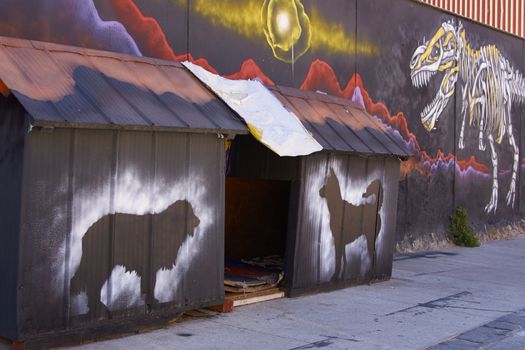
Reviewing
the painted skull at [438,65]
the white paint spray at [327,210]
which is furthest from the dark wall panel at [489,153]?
the white paint spray at [327,210]

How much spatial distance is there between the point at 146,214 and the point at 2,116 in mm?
1612

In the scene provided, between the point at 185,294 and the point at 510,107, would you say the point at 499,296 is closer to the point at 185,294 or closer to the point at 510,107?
the point at 185,294

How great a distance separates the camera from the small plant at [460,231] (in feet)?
52.3

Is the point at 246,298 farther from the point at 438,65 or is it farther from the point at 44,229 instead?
the point at 438,65

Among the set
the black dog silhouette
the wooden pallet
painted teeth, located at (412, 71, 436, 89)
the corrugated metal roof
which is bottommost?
the wooden pallet

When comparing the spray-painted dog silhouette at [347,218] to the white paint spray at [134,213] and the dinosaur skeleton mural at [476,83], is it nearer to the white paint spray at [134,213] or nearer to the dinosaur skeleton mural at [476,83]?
the white paint spray at [134,213]

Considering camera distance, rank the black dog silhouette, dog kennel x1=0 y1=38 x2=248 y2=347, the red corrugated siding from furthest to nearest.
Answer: the red corrugated siding
the black dog silhouette
dog kennel x1=0 y1=38 x2=248 y2=347

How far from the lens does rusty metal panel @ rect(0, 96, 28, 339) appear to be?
19.4 feet

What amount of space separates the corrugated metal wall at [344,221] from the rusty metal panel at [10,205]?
3914mm

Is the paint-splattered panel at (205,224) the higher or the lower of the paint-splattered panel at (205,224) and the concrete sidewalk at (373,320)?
the higher

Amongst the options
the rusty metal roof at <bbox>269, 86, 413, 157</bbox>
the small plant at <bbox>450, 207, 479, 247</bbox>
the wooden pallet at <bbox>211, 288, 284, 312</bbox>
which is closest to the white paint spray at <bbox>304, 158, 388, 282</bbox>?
the rusty metal roof at <bbox>269, 86, 413, 157</bbox>

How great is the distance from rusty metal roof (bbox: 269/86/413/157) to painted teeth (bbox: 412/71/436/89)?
13.1 ft

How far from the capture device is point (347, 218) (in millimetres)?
9805

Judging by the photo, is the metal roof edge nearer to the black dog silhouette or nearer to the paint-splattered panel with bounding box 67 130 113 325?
the paint-splattered panel with bounding box 67 130 113 325
